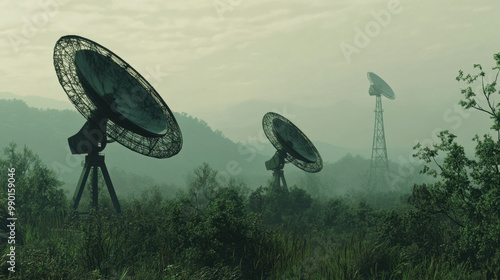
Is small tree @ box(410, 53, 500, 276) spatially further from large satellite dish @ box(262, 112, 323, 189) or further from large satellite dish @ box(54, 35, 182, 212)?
large satellite dish @ box(262, 112, 323, 189)

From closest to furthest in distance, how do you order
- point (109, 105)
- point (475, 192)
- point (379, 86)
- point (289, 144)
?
point (475, 192), point (109, 105), point (289, 144), point (379, 86)

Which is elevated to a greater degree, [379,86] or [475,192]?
[379,86]

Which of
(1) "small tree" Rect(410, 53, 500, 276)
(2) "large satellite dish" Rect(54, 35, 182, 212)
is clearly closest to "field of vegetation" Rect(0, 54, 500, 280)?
(1) "small tree" Rect(410, 53, 500, 276)

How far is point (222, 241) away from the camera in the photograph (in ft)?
59.3

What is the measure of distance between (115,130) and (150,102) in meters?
2.94

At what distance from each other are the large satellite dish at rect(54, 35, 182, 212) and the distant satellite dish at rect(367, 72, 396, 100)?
67.5 metres

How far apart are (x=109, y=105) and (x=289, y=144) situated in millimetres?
24006

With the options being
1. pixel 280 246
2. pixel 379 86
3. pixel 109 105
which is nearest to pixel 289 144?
pixel 109 105

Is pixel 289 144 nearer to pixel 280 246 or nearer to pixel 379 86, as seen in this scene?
pixel 280 246

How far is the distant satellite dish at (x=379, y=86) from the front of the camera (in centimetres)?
8719

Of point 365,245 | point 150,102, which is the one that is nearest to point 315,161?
point 150,102

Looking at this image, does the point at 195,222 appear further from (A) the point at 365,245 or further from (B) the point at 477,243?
(B) the point at 477,243

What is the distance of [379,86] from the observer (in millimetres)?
87312

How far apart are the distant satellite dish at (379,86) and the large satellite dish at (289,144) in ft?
148
